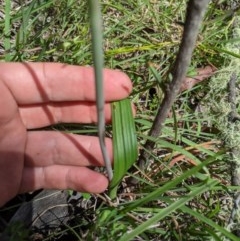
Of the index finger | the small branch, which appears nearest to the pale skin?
the index finger

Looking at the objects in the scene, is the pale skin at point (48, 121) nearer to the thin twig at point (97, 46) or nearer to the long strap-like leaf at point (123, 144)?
the long strap-like leaf at point (123, 144)

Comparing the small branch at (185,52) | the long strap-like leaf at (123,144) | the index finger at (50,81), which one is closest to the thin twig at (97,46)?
the small branch at (185,52)

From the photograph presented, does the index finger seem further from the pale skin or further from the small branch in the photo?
the small branch

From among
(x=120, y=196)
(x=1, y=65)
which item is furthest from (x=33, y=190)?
(x=1, y=65)

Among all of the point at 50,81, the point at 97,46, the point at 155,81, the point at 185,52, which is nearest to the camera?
the point at 97,46

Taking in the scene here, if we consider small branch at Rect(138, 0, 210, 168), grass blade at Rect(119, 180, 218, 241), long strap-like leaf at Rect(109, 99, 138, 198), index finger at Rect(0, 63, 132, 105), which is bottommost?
grass blade at Rect(119, 180, 218, 241)

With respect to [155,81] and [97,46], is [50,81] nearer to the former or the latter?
[155,81]

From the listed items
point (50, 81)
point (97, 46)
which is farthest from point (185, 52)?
Answer: point (50, 81)
